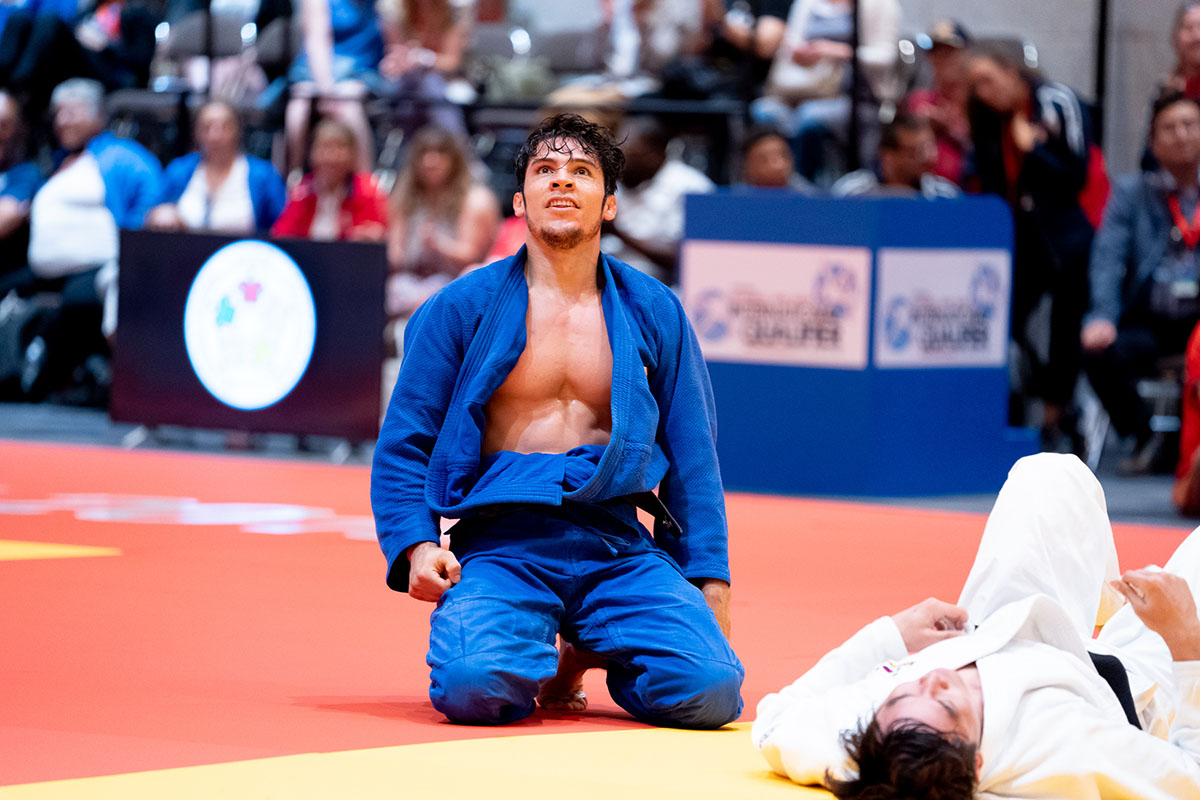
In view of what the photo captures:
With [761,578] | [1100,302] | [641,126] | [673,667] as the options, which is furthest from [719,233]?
[673,667]

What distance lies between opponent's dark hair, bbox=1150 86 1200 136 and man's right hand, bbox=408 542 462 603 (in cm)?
501

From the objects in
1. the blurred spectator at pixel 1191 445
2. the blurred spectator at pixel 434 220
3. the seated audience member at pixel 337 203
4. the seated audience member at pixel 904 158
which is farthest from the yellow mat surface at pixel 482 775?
the seated audience member at pixel 337 203

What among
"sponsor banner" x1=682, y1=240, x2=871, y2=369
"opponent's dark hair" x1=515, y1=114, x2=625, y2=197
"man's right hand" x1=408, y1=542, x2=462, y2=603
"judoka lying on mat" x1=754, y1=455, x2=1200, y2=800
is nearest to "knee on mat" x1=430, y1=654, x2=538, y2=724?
"man's right hand" x1=408, y1=542, x2=462, y2=603

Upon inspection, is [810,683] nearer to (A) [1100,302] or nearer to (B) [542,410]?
(B) [542,410]

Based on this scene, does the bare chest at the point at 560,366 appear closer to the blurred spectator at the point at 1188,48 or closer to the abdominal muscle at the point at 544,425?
the abdominal muscle at the point at 544,425

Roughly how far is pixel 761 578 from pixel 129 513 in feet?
7.16

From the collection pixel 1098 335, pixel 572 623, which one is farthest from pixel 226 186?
pixel 572 623

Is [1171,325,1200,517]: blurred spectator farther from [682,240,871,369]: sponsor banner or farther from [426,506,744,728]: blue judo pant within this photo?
[426,506,744,728]: blue judo pant

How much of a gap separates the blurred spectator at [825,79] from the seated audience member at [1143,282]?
1204mm

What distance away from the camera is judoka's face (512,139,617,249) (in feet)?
11.7

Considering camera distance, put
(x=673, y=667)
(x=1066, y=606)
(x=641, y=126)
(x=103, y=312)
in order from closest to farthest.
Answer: (x=1066, y=606)
(x=673, y=667)
(x=641, y=126)
(x=103, y=312)

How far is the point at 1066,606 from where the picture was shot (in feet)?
10.3

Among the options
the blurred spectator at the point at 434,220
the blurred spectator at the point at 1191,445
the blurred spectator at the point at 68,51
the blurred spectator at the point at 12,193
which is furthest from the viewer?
the blurred spectator at the point at 68,51

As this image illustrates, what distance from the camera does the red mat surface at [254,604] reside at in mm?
3289
